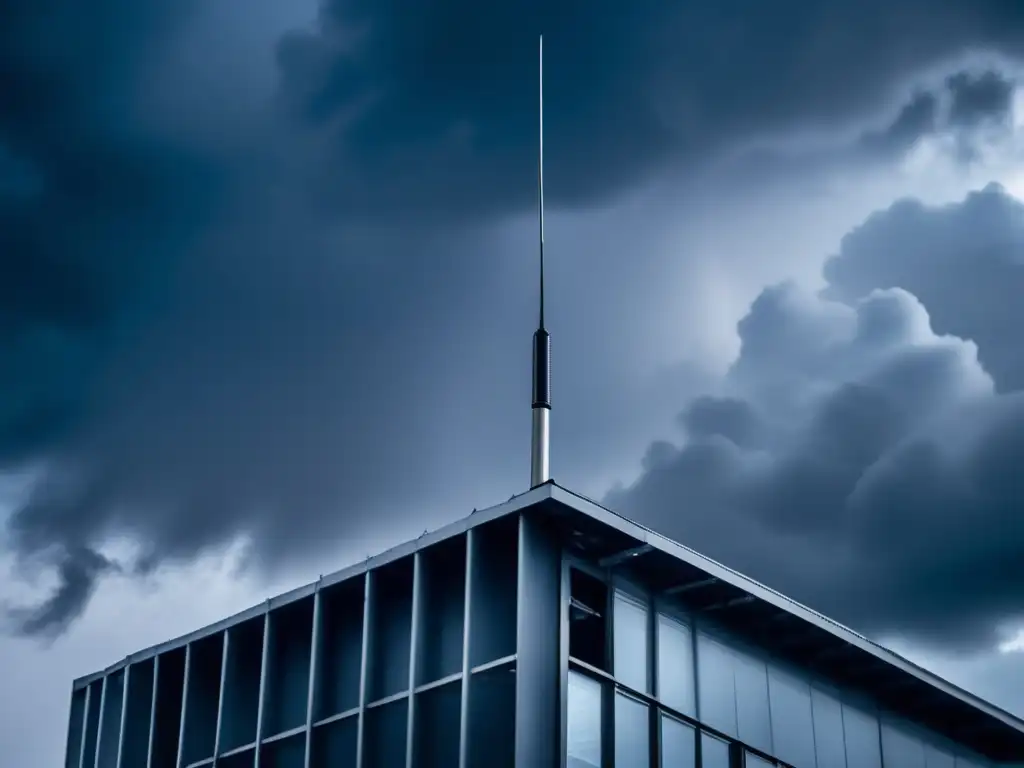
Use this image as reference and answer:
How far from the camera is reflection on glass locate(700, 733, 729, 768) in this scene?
2992cm

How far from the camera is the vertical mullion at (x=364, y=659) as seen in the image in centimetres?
2917

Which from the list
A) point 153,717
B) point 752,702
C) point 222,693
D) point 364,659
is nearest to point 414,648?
point 364,659

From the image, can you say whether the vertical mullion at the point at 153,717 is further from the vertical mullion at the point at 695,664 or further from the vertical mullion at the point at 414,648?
the vertical mullion at the point at 695,664

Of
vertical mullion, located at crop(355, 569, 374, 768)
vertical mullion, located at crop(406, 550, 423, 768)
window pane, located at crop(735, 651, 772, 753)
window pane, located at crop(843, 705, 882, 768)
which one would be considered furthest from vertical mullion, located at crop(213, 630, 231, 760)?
window pane, located at crop(843, 705, 882, 768)

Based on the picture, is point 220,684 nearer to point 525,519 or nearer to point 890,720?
point 525,519

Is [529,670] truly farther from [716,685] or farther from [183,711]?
[183,711]

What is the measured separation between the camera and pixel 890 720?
37.5 meters

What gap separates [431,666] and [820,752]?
1057cm

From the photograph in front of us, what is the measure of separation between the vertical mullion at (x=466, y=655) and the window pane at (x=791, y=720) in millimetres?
8414

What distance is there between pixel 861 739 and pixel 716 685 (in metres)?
6.88

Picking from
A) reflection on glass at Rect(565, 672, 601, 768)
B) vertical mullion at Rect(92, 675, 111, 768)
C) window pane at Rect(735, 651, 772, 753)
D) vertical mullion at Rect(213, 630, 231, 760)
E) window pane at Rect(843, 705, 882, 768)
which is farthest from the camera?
vertical mullion at Rect(92, 675, 111, 768)

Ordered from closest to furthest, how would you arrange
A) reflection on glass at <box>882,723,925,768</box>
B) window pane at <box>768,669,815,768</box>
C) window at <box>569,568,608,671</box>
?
window at <box>569,568,608,671</box>, window pane at <box>768,669,815,768</box>, reflection on glass at <box>882,723,925,768</box>

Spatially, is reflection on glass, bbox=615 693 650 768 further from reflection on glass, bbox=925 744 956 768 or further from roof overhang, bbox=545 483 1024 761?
reflection on glass, bbox=925 744 956 768

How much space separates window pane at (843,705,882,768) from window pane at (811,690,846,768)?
0.31 m
